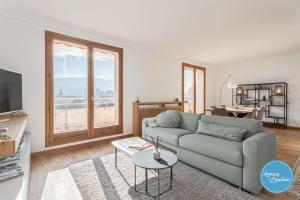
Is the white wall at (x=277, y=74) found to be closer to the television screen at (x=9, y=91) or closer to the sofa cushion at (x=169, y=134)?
the sofa cushion at (x=169, y=134)

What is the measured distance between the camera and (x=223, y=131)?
8.21ft

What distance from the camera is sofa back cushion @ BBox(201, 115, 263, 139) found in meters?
2.38

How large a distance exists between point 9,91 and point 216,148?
298 centimetres

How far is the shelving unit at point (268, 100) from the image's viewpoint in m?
5.59

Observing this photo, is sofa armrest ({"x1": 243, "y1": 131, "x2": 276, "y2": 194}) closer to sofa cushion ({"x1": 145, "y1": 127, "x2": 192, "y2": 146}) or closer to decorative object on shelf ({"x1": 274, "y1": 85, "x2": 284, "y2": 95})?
sofa cushion ({"x1": 145, "y1": 127, "x2": 192, "y2": 146})

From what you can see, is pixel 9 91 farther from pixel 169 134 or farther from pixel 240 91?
pixel 240 91

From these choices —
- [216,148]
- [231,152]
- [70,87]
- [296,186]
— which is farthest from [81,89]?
[296,186]

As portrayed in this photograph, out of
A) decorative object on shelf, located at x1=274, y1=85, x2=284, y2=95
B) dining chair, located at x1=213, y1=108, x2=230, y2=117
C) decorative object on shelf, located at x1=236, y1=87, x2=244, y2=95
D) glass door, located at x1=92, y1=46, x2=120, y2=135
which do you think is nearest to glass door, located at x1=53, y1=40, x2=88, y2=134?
glass door, located at x1=92, y1=46, x2=120, y2=135

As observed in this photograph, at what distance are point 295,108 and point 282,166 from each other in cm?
500

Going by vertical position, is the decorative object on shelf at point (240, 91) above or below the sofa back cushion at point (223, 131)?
above

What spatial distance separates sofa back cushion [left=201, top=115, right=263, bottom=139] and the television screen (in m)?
3.07

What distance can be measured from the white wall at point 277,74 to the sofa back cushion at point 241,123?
14.7 feet

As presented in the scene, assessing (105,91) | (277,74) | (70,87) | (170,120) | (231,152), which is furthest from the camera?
(277,74)

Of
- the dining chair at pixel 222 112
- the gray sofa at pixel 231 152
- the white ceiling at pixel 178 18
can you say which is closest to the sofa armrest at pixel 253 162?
the gray sofa at pixel 231 152
